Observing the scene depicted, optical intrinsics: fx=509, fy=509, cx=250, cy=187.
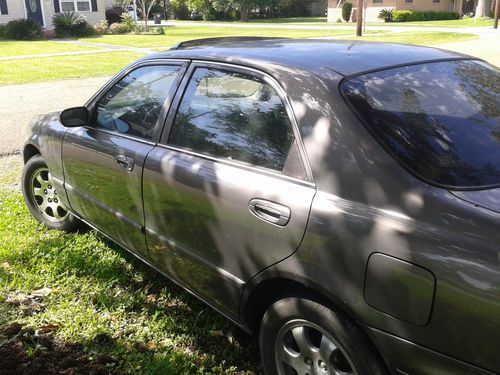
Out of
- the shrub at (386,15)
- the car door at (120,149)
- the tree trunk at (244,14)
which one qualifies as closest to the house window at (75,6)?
the tree trunk at (244,14)

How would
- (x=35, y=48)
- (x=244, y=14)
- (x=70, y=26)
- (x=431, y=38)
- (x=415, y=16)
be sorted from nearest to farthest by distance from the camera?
(x=35, y=48)
(x=431, y=38)
(x=70, y=26)
(x=415, y=16)
(x=244, y=14)

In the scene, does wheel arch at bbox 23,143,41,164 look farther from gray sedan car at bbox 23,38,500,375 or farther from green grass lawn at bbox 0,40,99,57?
green grass lawn at bbox 0,40,99,57

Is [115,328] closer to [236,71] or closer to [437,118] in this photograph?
[236,71]

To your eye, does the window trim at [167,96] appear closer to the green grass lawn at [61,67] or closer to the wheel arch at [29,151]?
the wheel arch at [29,151]

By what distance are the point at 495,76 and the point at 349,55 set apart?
2.83 ft

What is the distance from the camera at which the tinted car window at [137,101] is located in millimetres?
3158

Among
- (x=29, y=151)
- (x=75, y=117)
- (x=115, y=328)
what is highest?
(x=75, y=117)

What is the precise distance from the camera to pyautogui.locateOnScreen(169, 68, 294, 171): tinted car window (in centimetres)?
241

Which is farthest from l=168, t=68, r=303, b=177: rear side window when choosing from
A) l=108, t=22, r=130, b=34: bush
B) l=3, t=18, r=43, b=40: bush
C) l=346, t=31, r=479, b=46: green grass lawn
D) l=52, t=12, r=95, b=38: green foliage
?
l=108, t=22, r=130, b=34: bush

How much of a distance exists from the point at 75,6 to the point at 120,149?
34386 millimetres

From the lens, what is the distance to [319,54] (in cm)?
271

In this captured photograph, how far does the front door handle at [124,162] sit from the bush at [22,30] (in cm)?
2884

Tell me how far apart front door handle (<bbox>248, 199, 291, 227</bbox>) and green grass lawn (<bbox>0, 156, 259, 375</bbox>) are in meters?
1.02

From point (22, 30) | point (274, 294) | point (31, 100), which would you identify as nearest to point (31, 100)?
point (31, 100)
